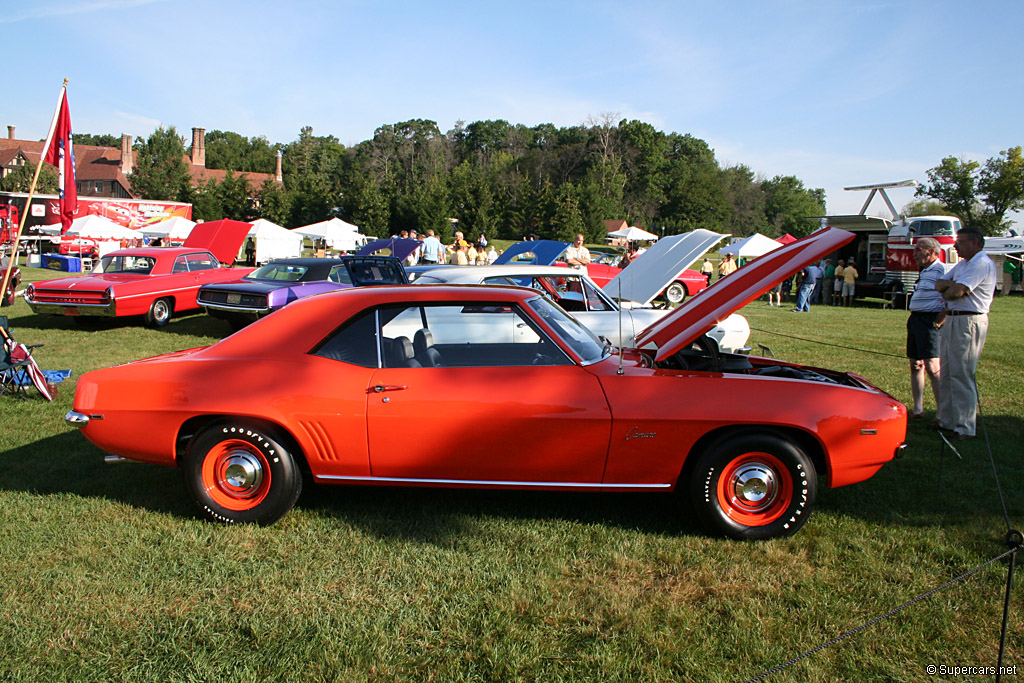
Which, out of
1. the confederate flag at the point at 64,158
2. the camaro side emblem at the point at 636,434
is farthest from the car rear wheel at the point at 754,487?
the confederate flag at the point at 64,158

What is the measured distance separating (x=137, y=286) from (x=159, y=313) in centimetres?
71

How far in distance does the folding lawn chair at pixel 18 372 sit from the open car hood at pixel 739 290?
5705 millimetres

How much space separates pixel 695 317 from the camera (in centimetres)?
396

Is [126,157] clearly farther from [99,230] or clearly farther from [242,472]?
[242,472]

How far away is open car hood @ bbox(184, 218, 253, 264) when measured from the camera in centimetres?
2255

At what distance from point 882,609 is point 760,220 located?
10250 cm

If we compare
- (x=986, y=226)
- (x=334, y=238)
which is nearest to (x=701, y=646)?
(x=334, y=238)

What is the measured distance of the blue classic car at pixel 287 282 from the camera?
10.3 metres

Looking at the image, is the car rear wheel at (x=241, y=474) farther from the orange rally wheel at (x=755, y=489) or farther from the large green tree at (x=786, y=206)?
the large green tree at (x=786, y=206)

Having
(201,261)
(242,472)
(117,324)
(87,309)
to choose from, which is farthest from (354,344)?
(201,261)

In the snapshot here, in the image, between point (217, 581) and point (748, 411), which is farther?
point (748, 411)

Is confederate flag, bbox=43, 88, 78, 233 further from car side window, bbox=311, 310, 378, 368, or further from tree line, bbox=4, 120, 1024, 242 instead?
tree line, bbox=4, 120, 1024, 242

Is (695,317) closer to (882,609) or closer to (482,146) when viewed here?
→ (882,609)

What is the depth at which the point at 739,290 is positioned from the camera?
4004mm
